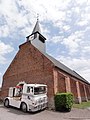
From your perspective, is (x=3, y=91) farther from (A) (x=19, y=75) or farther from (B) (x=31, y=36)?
(B) (x=31, y=36)

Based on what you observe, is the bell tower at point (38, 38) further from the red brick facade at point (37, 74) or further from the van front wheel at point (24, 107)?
A: the van front wheel at point (24, 107)

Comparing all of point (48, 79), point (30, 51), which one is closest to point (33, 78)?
→ point (48, 79)

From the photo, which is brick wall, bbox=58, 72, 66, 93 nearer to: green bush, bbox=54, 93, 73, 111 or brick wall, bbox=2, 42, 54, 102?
brick wall, bbox=2, 42, 54, 102

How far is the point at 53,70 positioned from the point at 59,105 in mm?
4517

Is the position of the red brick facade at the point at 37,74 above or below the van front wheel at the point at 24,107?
above

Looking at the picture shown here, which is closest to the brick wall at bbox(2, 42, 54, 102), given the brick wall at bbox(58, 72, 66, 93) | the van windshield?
the brick wall at bbox(58, 72, 66, 93)

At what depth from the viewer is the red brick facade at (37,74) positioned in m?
17.0

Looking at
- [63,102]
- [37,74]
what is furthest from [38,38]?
[63,102]

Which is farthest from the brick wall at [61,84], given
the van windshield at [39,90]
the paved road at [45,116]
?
the paved road at [45,116]

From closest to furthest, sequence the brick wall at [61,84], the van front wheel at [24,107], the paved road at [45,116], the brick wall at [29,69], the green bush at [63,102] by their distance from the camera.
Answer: the paved road at [45,116], the van front wheel at [24,107], the green bush at [63,102], the brick wall at [61,84], the brick wall at [29,69]

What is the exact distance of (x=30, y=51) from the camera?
20.9m

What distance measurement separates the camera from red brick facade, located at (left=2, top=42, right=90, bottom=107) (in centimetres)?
1705

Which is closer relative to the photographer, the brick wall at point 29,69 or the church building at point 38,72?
the church building at point 38,72

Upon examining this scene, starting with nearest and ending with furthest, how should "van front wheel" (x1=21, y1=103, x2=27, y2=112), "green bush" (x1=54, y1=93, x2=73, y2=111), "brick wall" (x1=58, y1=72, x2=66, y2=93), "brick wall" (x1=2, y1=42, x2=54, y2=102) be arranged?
"van front wheel" (x1=21, y1=103, x2=27, y2=112)
"green bush" (x1=54, y1=93, x2=73, y2=111)
"brick wall" (x1=58, y1=72, x2=66, y2=93)
"brick wall" (x1=2, y1=42, x2=54, y2=102)
